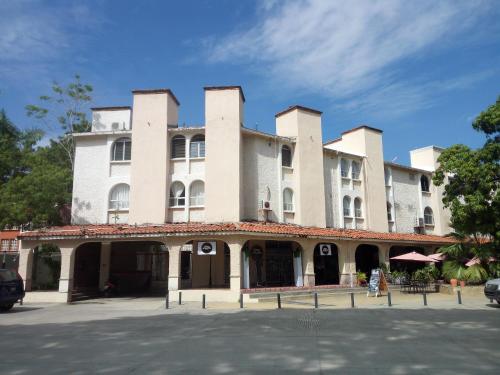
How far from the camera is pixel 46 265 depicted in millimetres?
28234

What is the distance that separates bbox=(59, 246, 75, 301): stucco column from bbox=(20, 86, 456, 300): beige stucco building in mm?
51

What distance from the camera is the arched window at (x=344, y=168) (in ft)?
95.8

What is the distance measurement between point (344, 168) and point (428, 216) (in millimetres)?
9081

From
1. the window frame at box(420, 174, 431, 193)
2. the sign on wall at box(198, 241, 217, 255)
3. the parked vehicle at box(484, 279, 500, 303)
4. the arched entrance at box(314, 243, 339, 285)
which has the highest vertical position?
the window frame at box(420, 174, 431, 193)

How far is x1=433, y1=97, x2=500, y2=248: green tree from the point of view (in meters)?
21.8

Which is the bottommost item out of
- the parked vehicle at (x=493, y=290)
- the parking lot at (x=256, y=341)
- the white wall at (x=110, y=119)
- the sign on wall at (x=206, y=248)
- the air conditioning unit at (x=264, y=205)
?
the parking lot at (x=256, y=341)

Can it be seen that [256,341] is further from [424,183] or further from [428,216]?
[424,183]

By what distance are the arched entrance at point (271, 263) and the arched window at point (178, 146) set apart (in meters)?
6.59

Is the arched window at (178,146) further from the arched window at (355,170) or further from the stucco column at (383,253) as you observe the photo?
the stucco column at (383,253)

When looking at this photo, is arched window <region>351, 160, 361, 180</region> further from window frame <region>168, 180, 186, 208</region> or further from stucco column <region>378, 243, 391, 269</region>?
window frame <region>168, 180, 186, 208</region>

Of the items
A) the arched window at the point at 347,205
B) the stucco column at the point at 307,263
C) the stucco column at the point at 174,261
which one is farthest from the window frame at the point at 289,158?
the stucco column at the point at 174,261

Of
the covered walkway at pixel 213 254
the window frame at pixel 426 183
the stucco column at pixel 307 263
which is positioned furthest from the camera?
the window frame at pixel 426 183

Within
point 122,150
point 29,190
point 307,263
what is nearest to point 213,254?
point 307,263

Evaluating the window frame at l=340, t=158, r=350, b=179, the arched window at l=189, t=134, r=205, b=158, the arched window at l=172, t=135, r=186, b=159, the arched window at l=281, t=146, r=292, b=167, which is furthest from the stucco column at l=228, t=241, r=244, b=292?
the window frame at l=340, t=158, r=350, b=179
